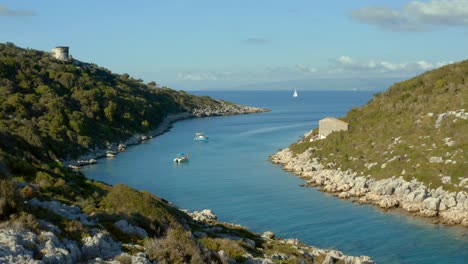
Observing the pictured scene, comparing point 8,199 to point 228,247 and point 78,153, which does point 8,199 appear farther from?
point 78,153

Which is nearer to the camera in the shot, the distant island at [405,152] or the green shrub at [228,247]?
the green shrub at [228,247]

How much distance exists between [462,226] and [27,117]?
67.0 m

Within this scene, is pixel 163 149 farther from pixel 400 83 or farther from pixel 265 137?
pixel 400 83

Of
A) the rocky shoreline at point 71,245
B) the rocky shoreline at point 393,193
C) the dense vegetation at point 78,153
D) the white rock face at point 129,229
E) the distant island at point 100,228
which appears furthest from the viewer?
the rocky shoreline at point 393,193

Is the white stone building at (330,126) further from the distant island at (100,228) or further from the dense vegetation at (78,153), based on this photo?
the dense vegetation at (78,153)

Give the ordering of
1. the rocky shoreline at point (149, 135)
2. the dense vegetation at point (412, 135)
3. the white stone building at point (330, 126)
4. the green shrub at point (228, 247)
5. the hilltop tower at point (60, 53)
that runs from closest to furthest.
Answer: the green shrub at point (228, 247) < the dense vegetation at point (412, 135) < the white stone building at point (330, 126) < the rocky shoreline at point (149, 135) < the hilltop tower at point (60, 53)

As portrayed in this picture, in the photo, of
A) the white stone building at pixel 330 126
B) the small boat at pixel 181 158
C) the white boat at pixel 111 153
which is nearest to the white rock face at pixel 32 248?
the white stone building at pixel 330 126

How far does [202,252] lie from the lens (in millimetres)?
15305

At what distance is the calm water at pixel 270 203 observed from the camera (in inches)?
1337

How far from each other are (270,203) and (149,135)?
215 ft

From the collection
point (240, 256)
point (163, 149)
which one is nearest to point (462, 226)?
point (240, 256)

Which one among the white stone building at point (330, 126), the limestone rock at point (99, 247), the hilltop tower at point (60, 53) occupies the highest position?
the hilltop tower at point (60, 53)

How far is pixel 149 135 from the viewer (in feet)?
357

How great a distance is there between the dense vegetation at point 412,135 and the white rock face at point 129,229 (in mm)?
31954
